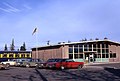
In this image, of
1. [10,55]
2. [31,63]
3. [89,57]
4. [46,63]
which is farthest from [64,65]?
[10,55]

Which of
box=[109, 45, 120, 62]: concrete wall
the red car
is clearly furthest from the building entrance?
the red car

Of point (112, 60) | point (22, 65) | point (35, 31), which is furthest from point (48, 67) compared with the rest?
point (112, 60)

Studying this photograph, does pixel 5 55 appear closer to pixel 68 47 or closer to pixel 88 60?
pixel 68 47

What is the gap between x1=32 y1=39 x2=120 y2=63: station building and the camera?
5411 cm

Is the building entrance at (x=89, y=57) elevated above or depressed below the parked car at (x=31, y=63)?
above

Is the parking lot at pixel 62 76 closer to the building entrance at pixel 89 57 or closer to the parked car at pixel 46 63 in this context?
the parked car at pixel 46 63

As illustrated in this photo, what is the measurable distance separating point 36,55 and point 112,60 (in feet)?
58.4

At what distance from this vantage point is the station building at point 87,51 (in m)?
54.1

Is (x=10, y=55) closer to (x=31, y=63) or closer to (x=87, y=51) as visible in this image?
(x=31, y=63)

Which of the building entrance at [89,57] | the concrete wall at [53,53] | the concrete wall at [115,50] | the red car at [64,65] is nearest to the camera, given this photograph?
the red car at [64,65]

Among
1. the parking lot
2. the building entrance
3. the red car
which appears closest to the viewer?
the parking lot

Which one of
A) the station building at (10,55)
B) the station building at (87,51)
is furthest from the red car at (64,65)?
the station building at (10,55)

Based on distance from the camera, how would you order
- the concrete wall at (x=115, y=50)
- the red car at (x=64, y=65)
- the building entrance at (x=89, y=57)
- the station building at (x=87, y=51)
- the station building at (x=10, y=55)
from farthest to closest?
the concrete wall at (x=115, y=50) → the station building at (x=10, y=55) → the building entrance at (x=89, y=57) → the station building at (x=87, y=51) → the red car at (x=64, y=65)

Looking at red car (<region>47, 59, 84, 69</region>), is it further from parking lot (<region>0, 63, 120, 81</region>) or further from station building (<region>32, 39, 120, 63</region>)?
A: station building (<region>32, 39, 120, 63</region>)
